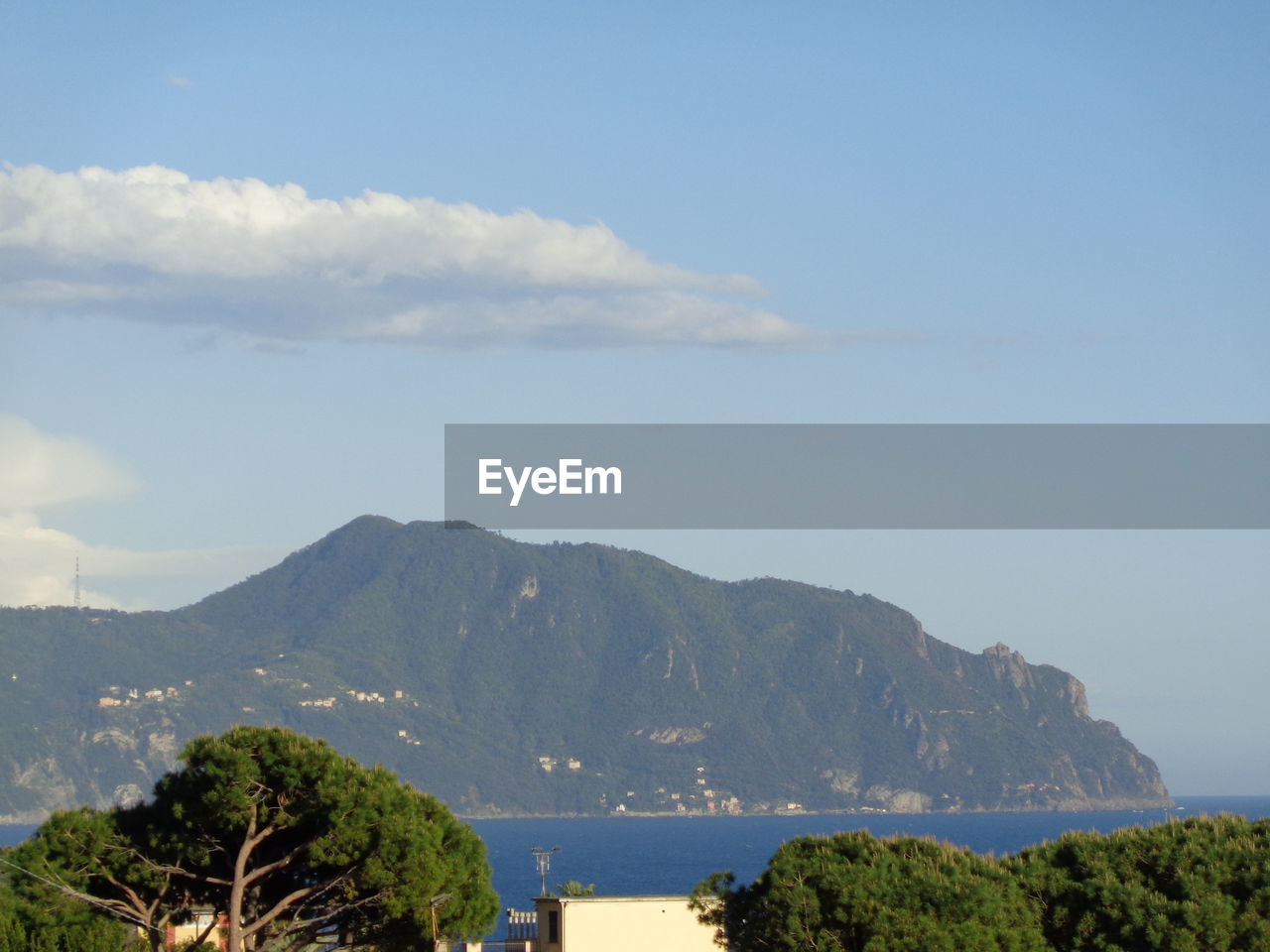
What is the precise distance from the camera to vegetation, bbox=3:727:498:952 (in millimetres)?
37125

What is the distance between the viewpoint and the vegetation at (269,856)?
122ft

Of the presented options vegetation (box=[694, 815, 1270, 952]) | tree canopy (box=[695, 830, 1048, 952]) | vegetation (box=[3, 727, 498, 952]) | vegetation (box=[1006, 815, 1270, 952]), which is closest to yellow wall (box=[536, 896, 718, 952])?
vegetation (box=[3, 727, 498, 952])

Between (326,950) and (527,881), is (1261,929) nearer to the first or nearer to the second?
(326,950)

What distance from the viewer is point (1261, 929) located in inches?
1196

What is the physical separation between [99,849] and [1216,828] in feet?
72.9

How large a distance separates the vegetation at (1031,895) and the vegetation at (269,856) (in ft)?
24.3

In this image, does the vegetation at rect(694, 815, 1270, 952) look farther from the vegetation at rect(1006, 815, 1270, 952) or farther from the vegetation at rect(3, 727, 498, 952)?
the vegetation at rect(3, 727, 498, 952)

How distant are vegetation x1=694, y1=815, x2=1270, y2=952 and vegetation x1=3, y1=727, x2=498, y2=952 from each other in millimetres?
7410

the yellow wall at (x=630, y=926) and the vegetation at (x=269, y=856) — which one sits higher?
the vegetation at (x=269, y=856)

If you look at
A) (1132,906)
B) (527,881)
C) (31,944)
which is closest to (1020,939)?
(1132,906)

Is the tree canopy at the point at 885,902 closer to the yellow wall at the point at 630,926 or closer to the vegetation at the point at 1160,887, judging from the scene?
the vegetation at the point at 1160,887

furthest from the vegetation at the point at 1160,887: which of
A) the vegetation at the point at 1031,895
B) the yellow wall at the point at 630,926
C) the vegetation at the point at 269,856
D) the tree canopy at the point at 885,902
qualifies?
the vegetation at the point at 269,856

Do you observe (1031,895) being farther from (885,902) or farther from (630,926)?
(630,926)

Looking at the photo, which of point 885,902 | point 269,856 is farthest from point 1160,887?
point 269,856
